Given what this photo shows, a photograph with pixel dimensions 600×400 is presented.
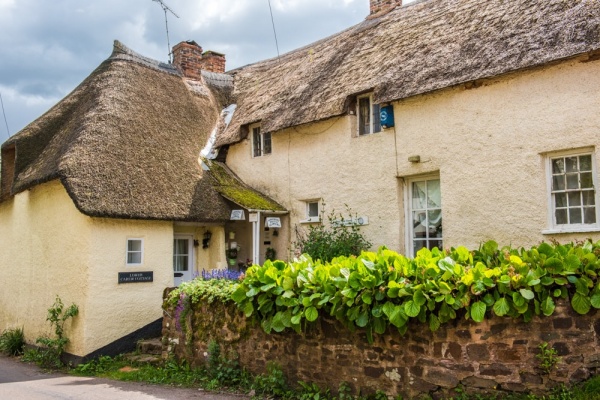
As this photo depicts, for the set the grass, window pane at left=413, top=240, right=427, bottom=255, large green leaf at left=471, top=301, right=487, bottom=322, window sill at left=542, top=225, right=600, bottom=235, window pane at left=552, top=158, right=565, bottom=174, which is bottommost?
the grass

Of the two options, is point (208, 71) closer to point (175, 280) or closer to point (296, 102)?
point (296, 102)

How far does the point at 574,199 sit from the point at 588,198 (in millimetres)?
220

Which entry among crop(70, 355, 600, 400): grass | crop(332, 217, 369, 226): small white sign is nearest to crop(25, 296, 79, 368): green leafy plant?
crop(70, 355, 600, 400): grass

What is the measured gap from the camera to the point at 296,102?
13.5 m

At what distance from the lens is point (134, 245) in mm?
12117

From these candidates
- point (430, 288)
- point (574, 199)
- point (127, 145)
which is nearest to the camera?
point (430, 288)

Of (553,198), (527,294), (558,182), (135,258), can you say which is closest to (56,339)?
(135,258)

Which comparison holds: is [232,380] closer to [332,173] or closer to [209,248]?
[332,173]

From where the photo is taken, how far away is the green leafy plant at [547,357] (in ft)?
18.9

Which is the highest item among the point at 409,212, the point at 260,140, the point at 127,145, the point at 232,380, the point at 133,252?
the point at 260,140

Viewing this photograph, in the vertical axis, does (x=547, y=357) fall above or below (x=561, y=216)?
below

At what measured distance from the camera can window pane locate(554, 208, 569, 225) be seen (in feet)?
30.0

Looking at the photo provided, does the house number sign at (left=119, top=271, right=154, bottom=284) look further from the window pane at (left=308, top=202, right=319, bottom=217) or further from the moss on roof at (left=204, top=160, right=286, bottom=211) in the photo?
the window pane at (left=308, top=202, right=319, bottom=217)

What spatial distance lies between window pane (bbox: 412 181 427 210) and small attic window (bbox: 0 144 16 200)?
10620 mm
